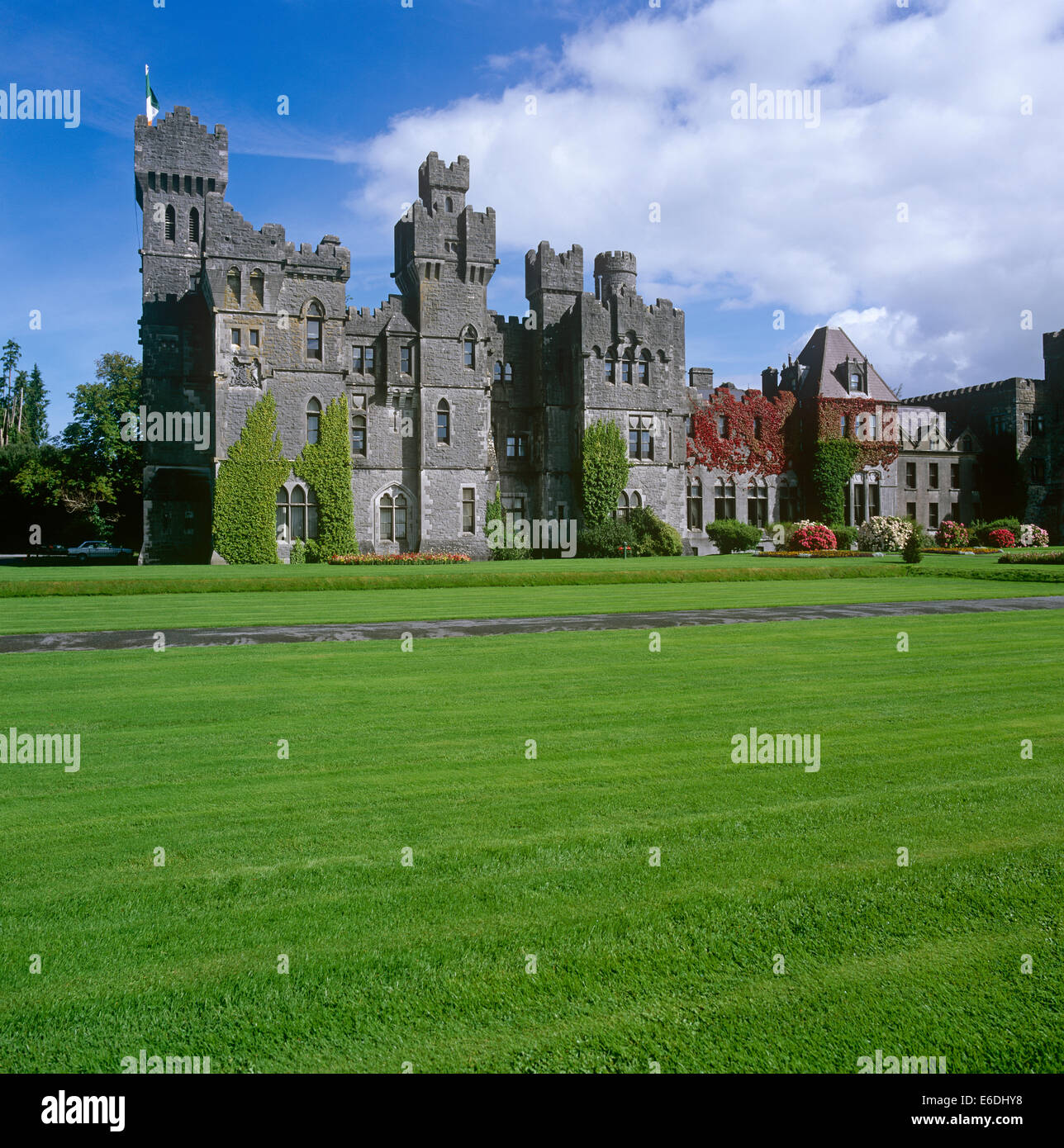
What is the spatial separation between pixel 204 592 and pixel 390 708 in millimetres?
17817

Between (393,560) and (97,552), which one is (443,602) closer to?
(393,560)

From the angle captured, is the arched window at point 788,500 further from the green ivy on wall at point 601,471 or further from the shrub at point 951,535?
the green ivy on wall at point 601,471

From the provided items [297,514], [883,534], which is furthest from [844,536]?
[297,514]

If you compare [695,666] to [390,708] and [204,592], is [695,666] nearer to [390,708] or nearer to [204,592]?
[390,708]

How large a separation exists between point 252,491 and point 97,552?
551 inches

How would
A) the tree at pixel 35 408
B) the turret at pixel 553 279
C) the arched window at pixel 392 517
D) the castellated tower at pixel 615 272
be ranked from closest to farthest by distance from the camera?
the arched window at pixel 392 517
the turret at pixel 553 279
the castellated tower at pixel 615 272
the tree at pixel 35 408

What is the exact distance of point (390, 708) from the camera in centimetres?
895

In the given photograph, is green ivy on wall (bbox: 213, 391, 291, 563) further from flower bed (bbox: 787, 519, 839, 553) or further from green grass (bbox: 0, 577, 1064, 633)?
flower bed (bbox: 787, 519, 839, 553)

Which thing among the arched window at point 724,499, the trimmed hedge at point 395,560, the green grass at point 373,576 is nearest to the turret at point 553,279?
the arched window at point 724,499

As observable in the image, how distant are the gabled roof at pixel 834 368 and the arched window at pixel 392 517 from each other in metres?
27.8

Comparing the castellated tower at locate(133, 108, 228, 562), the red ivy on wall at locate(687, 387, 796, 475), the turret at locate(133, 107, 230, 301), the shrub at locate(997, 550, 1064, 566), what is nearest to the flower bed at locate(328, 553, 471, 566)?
the castellated tower at locate(133, 108, 228, 562)

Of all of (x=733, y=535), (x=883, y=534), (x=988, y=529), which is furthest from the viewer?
(x=733, y=535)

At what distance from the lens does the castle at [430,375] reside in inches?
1698

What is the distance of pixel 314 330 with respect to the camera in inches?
1722
